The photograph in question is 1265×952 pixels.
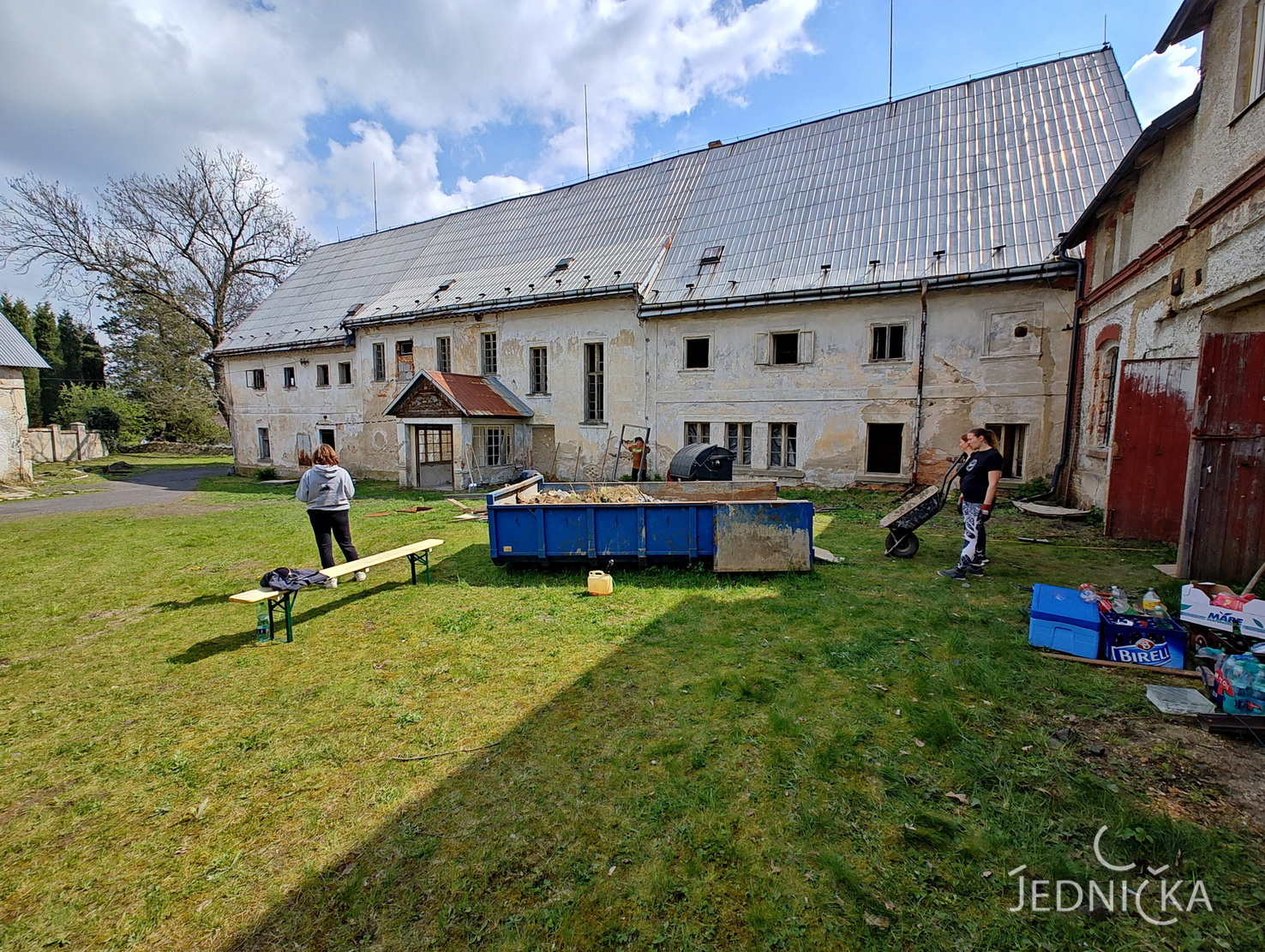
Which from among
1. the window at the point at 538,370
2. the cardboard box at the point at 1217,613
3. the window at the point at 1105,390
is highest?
the window at the point at 538,370

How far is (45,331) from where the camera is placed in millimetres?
46719

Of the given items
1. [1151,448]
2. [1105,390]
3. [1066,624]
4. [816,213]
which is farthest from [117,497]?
[1105,390]

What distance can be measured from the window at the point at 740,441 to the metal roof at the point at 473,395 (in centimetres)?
713

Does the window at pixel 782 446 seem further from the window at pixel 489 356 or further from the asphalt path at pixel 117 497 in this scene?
the asphalt path at pixel 117 497

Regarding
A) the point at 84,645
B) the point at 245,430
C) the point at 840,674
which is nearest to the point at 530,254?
the point at 245,430

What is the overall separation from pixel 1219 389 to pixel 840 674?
18.8 feet

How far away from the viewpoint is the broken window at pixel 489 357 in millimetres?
19906

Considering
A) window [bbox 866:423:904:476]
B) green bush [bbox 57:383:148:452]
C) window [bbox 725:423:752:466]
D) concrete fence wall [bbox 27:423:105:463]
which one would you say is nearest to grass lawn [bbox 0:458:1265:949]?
window [bbox 866:423:904:476]

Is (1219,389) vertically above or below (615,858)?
above

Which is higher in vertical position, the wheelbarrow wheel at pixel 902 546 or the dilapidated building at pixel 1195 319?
the dilapidated building at pixel 1195 319

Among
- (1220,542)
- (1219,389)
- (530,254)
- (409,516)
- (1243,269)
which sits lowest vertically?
(409,516)

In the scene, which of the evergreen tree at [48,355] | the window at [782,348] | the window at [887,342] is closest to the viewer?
the window at [887,342]

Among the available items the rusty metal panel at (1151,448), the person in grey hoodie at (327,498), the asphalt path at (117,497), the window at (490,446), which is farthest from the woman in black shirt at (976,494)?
the asphalt path at (117,497)

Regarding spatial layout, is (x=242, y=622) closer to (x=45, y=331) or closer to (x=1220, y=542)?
(x=1220, y=542)
